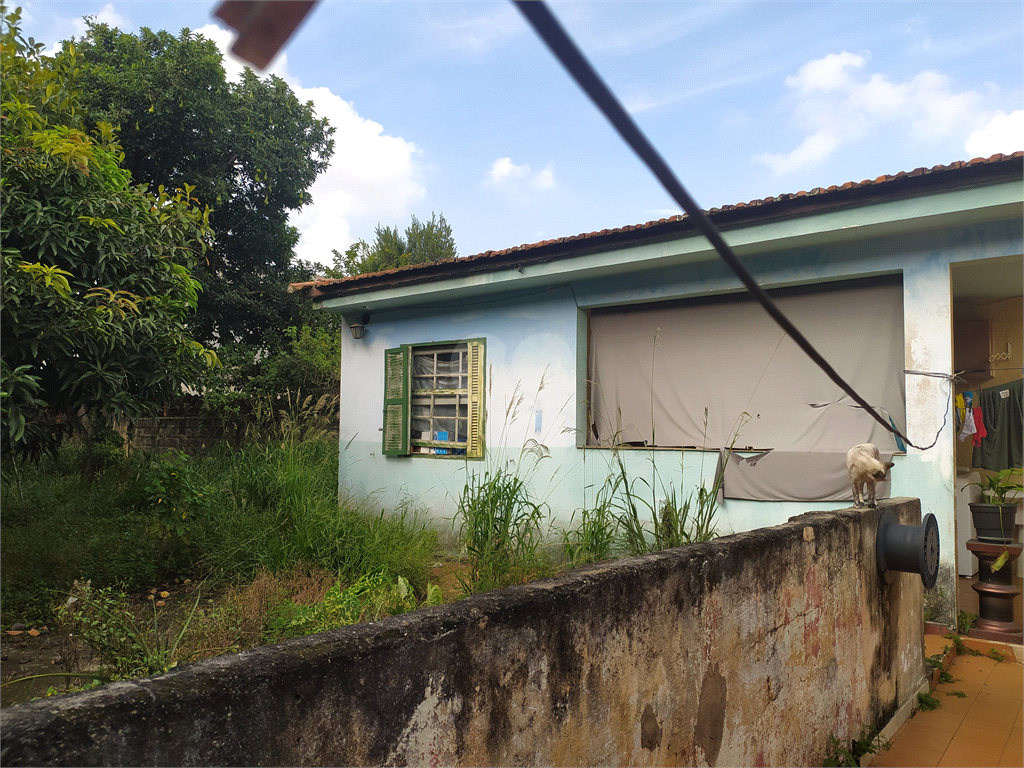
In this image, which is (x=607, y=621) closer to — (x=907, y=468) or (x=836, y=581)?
(x=836, y=581)

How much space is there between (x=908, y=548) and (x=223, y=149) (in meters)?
11.1

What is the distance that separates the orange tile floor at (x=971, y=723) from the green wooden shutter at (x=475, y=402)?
403 cm

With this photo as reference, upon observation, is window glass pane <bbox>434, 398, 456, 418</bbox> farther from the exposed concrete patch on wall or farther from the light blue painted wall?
the exposed concrete patch on wall

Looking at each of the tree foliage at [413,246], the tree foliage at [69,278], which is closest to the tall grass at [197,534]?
the tree foliage at [69,278]

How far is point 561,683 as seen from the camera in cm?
156

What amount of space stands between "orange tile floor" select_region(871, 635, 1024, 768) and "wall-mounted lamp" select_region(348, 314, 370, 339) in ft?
20.0

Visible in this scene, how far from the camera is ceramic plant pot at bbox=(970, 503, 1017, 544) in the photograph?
4695mm

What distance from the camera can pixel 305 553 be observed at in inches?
185

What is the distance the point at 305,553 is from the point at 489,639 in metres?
3.62

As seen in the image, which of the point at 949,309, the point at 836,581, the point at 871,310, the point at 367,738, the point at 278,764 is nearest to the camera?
the point at 278,764

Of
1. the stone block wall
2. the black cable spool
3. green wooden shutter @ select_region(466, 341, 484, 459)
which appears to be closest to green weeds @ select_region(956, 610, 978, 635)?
the black cable spool

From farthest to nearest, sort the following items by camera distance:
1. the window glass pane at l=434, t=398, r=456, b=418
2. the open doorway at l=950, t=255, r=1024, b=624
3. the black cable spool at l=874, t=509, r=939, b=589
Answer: the window glass pane at l=434, t=398, r=456, b=418 → the open doorway at l=950, t=255, r=1024, b=624 → the black cable spool at l=874, t=509, r=939, b=589

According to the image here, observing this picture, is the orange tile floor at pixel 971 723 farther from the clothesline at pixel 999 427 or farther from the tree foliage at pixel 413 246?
the tree foliage at pixel 413 246

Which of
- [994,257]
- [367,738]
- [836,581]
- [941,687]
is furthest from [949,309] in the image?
[367,738]
